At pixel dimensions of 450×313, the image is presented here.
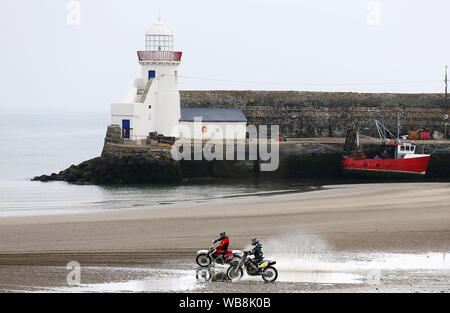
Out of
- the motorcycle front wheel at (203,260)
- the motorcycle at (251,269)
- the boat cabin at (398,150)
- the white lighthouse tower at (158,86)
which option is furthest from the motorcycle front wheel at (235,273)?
the white lighthouse tower at (158,86)

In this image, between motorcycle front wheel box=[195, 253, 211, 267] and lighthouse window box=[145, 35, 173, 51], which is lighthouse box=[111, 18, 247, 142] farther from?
motorcycle front wheel box=[195, 253, 211, 267]

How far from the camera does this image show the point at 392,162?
38.5 meters

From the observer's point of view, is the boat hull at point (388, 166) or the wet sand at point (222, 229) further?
the boat hull at point (388, 166)

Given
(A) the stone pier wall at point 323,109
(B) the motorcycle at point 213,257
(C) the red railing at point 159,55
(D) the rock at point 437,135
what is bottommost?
(B) the motorcycle at point 213,257

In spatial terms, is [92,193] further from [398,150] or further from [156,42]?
[398,150]

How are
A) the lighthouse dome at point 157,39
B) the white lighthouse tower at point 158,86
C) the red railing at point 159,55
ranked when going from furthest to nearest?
the lighthouse dome at point 157,39
the red railing at point 159,55
the white lighthouse tower at point 158,86

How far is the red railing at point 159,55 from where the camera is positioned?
42156mm

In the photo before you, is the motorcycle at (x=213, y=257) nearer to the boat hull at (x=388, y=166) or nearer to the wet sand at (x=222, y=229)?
the wet sand at (x=222, y=229)

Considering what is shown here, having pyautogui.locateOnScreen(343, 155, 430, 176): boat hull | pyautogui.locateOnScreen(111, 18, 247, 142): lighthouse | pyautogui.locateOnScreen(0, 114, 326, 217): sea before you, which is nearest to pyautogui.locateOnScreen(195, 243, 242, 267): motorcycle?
pyautogui.locateOnScreen(0, 114, 326, 217): sea

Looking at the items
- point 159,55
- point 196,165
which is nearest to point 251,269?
point 196,165

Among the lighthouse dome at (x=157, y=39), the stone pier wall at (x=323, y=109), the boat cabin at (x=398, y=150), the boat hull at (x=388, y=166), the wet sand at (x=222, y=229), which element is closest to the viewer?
the wet sand at (x=222, y=229)

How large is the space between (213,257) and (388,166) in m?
23.7

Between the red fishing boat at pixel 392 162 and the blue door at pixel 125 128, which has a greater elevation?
the blue door at pixel 125 128
